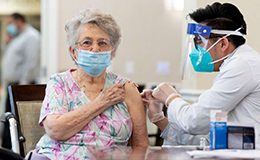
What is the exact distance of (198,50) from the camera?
1807mm

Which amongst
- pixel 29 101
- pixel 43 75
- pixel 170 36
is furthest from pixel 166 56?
pixel 29 101

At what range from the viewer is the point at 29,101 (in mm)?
2033

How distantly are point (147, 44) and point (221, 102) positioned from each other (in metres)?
2.74

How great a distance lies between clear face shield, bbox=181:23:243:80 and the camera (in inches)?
68.4

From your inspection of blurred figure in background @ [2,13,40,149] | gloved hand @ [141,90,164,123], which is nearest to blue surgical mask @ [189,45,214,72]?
gloved hand @ [141,90,164,123]

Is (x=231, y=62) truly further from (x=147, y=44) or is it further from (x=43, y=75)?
(x=43, y=75)

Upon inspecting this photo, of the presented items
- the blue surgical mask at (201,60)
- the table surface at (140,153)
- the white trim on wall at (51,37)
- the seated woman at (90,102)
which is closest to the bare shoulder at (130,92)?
the seated woman at (90,102)

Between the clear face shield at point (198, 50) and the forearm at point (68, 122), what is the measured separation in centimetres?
53

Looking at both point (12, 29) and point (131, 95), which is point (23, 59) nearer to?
point (12, 29)

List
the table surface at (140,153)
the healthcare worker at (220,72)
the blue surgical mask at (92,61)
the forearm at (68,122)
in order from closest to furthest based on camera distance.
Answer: the table surface at (140,153), the healthcare worker at (220,72), the forearm at (68,122), the blue surgical mask at (92,61)

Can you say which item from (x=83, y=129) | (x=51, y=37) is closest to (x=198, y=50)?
(x=83, y=129)

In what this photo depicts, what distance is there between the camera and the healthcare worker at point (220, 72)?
1560 mm

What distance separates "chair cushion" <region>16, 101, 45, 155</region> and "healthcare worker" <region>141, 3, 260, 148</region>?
0.65 m

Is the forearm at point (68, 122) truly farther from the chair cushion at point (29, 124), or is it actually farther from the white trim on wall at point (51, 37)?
the white trim on wall at point (51, 37)
